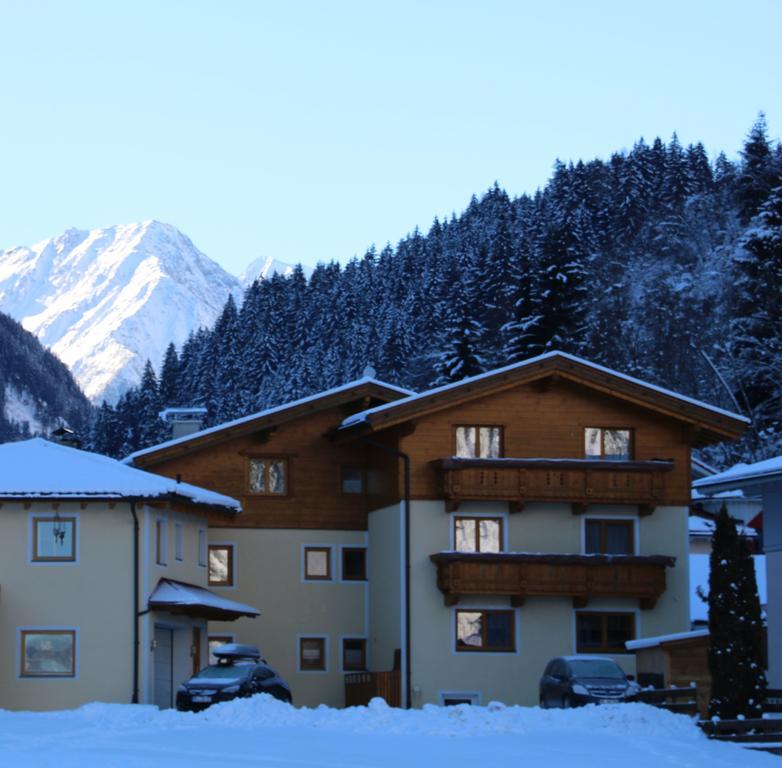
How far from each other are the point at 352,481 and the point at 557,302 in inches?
1161

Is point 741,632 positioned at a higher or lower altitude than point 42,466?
lower

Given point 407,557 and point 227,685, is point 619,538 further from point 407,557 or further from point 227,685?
point 227,685

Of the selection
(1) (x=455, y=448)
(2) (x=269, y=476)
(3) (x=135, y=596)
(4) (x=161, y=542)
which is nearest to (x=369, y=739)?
(3) (x=135, y=596)

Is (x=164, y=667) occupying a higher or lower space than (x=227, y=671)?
lower

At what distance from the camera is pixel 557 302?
268ft

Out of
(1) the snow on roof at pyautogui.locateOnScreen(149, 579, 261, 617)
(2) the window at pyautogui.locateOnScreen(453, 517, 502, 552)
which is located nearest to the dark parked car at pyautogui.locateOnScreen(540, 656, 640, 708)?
(2) the window at pyautogui.locateOnScreen(453, 517, 502, 552)

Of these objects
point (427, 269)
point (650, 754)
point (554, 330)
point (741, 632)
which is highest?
point (427, 269)

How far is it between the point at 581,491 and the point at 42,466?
15753 mm

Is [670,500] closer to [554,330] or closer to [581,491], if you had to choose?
[581,491]

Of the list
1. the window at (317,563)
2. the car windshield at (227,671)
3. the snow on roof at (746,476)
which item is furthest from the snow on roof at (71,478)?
the snow on roof at (746,476)

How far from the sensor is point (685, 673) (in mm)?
40812

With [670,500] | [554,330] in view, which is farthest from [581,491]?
[554,330]

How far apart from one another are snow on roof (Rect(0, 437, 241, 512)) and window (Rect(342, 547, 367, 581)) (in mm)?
5901

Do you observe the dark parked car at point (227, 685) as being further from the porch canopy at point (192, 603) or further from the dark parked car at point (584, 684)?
the dark parked car at point (584, 684)
